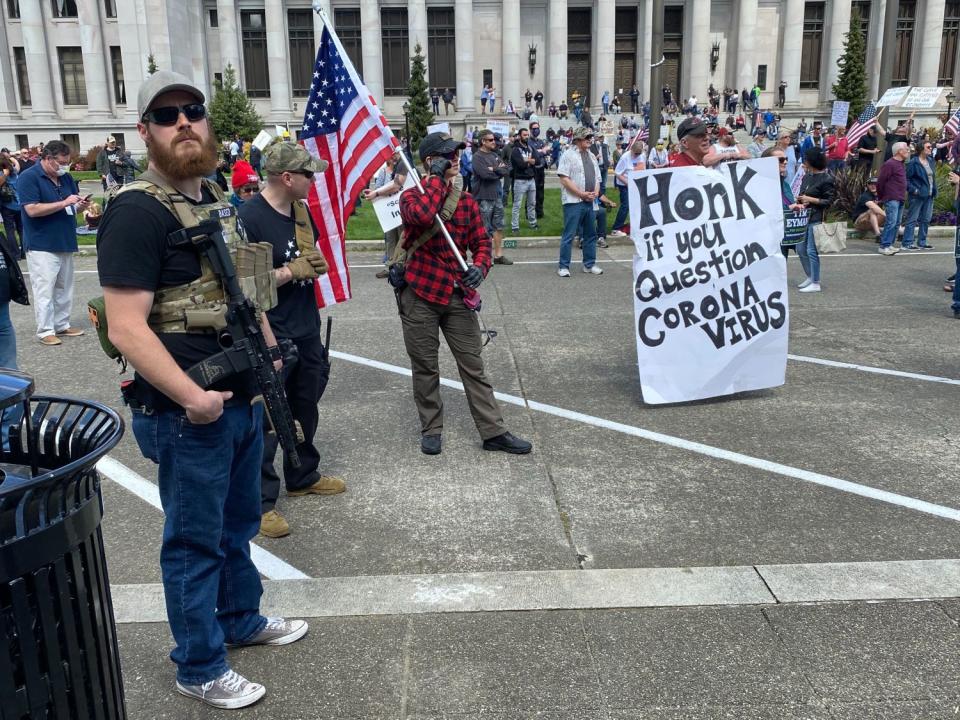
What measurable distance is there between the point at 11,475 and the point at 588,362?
18.8 ft

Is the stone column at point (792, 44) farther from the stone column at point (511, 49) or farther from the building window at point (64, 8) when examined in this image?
the building window at point (64, 8)

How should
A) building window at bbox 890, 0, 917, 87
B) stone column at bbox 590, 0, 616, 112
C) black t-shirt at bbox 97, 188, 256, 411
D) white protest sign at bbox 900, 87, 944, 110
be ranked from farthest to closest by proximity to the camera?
building window at bbox 890, 0, 917, 87, stone column at bbox 590, 0, 616, 112, white protest sign at bbox 900, 87, 944, 110, black t-shirt at bbox 97, 188, 256, 411

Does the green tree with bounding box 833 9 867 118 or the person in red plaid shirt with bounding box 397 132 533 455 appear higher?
the green tree with bounding box 833 9 867 118

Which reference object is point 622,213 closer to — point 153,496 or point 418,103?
point 153,496

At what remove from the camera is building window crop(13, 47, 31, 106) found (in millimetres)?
52688

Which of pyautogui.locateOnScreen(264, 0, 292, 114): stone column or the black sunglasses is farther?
pyautogui.locateOnScreen(264, 0, 292, 114): stone column

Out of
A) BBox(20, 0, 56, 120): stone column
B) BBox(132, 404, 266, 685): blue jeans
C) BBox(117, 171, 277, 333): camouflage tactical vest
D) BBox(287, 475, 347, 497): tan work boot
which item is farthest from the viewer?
BBox(20, 0, 56, 120): stone column

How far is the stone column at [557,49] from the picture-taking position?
53.3m

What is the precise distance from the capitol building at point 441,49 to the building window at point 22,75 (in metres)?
0.09

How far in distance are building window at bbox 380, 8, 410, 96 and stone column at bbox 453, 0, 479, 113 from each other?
4.09 meters

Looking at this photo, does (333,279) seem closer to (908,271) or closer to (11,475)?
(11,475)

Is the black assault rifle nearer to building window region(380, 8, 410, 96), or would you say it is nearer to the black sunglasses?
the black sunglasses

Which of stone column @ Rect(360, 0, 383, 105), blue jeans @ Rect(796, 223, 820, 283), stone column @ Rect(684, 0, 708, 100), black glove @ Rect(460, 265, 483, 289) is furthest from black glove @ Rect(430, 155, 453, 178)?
stone column @ Rect(684, 0, 708, 100)

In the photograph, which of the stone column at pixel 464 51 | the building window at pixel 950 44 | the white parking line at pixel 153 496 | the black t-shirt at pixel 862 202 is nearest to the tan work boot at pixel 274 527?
the white parking line at pixel 153 496
